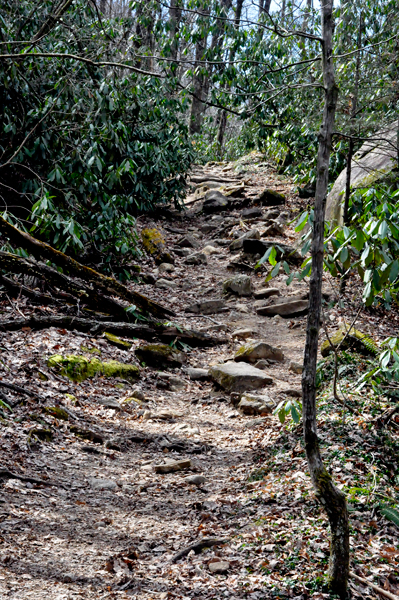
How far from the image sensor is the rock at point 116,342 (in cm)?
685

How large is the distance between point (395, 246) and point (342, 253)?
1.39 ft

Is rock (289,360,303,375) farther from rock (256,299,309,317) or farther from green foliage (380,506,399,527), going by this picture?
green foliage (380,506,399,527)

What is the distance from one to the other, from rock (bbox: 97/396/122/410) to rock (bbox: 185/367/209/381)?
1.41m

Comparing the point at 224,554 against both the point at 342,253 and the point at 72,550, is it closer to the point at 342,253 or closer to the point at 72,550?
the point at 72,550

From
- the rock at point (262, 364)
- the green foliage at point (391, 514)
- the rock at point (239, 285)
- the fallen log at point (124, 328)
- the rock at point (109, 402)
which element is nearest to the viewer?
the green foliage at point (391, 514)

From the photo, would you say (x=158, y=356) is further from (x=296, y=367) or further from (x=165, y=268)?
(x=165, y=268)

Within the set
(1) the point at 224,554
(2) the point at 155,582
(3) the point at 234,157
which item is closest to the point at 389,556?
(1) the point at 224,554

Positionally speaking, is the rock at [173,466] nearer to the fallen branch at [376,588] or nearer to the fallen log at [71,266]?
the fallen branch at [376,588]


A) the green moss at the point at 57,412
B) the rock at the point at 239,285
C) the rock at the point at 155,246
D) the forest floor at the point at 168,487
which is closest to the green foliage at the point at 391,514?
the forest floor at the point at 168,487

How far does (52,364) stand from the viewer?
564 centimetres

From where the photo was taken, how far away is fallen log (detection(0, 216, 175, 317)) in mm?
6691

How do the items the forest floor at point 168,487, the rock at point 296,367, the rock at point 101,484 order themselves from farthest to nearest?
the rock at point 296,367 < the rock at point 101,484 < the forest floor at point 168,487

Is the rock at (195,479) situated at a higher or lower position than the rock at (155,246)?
lower

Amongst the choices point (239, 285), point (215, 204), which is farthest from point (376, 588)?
point (215, 204)
